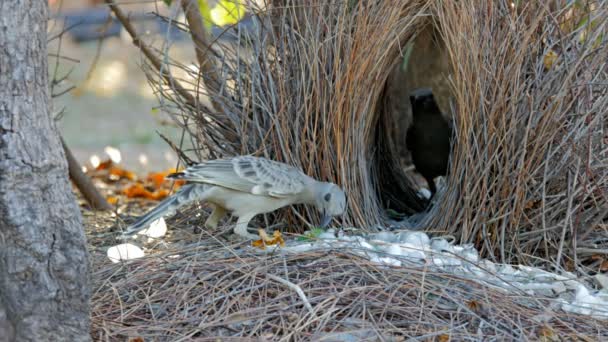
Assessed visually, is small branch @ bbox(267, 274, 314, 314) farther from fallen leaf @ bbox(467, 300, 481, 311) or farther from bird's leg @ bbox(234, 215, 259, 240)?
bird's leg @ bbox(234, 215, 259, 240)

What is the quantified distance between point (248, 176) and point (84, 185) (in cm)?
198

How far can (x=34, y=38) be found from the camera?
2885 mm

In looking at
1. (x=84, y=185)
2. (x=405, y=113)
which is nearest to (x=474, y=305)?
(x=84, y=185)

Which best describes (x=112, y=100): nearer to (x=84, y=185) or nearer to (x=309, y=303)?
(x=84, y=185)

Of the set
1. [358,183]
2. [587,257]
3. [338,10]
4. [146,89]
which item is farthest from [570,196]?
[146,89]

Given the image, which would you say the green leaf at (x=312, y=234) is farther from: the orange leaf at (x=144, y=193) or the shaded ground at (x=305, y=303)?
the orange leaf at (x=144, y=193)

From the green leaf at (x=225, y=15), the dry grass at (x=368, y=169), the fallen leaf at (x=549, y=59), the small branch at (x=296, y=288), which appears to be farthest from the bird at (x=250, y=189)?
the fallen leaf at (x=549, y=59)

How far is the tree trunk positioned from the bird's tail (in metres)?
1.12

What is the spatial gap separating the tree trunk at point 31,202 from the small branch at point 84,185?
9.96 ft

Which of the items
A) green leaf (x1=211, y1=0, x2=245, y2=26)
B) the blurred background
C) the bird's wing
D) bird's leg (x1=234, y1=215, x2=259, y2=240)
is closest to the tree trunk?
the bird's wing

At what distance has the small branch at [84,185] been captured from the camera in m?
5.92

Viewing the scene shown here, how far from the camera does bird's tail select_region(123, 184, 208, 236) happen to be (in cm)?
414

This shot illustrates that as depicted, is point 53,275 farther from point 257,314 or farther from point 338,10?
point 338,10

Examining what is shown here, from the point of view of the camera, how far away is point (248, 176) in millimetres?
4395
